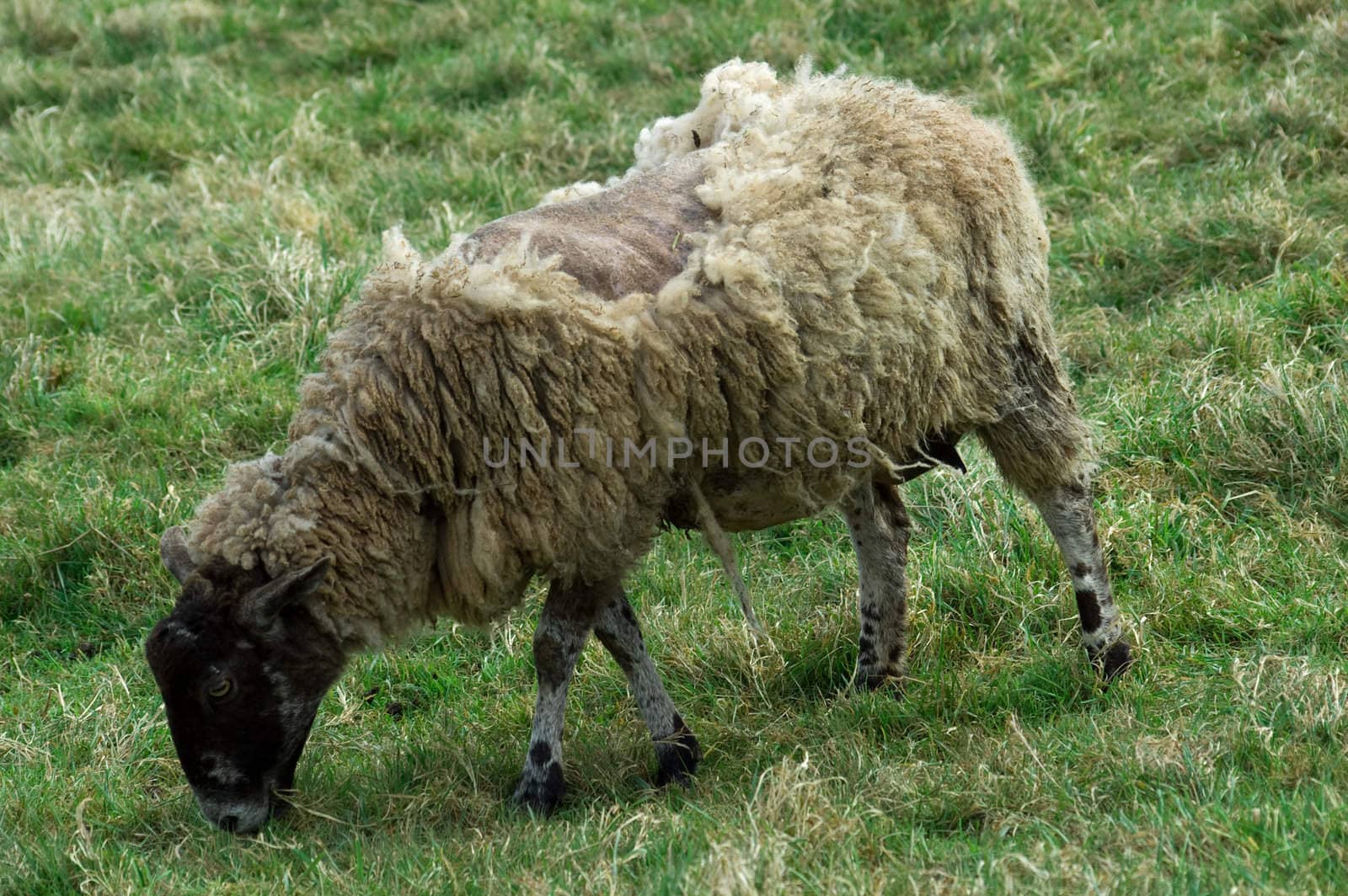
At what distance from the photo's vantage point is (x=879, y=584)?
4.95 metres

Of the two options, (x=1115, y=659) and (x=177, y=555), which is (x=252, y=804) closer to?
(x=177, y=555)

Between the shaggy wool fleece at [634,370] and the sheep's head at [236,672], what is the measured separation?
87mm

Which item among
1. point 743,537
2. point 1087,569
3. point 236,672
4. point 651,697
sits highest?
point 236,672

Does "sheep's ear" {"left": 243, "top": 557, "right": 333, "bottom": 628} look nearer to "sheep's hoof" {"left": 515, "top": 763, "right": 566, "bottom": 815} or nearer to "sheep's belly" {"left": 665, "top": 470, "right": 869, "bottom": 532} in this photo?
"sheep's hoof" {"left": 515, "top": 763, "right": 566, "bottom": 815}

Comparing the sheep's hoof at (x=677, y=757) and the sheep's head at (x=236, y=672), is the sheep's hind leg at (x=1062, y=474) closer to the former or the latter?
the sheep's hoof at (x=677, y=757)

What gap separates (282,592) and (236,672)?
0.30 meters

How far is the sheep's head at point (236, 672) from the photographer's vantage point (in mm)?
3924

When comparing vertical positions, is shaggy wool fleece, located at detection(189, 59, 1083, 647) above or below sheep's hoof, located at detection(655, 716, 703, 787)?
above

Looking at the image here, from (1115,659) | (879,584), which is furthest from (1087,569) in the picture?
(879,584)

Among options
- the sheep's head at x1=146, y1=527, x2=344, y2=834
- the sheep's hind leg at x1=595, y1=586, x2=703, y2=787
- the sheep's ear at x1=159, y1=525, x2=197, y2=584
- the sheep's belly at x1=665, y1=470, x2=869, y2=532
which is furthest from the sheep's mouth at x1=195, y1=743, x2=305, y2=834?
the sheep's belly at x1=665, y1=470, x2=869, y2=532

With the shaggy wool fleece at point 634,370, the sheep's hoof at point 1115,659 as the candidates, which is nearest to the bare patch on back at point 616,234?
the shaggy wool fleece at point 634,370

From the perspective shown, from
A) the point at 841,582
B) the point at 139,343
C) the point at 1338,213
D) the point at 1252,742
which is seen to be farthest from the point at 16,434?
the point at 1338,213

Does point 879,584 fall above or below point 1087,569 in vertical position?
below

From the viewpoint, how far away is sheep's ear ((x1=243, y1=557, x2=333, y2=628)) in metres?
3.81
